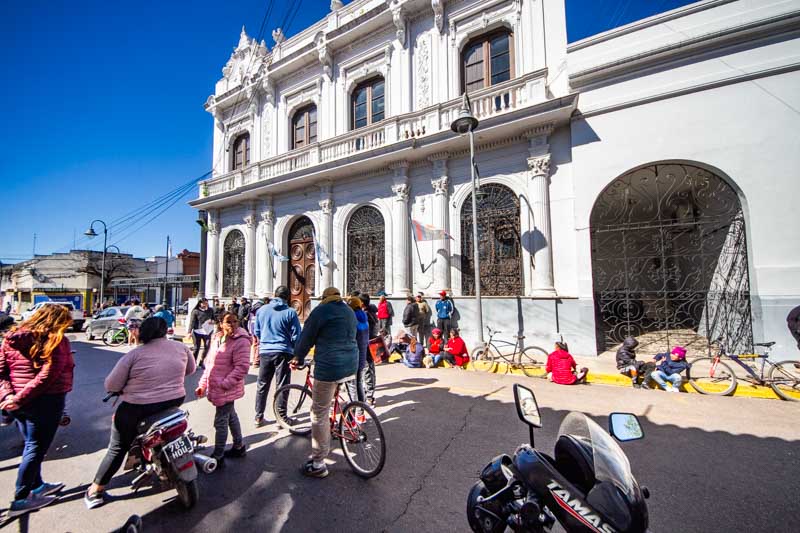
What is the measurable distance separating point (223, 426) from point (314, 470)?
3.69 ft

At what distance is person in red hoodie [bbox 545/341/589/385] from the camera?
6.68 metres

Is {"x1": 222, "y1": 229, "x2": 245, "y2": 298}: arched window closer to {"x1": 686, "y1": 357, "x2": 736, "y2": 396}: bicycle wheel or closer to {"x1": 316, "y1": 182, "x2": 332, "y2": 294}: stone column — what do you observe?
{"x1": 316, "y1": 182, "x2": 332, "y2": 294}: stone column

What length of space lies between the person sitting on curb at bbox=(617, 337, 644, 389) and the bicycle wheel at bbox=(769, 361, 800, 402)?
6.21 feet

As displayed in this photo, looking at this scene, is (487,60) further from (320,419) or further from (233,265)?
(233,265)

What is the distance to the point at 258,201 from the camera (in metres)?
15.8

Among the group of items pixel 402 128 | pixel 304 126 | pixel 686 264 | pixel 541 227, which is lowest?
pixel 686 264

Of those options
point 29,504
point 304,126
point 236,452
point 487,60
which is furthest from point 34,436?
point 304,126

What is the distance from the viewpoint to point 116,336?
525 inches

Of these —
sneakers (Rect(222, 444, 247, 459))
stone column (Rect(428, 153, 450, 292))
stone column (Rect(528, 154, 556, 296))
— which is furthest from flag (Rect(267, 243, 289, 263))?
sneakers (Rect(222, 444, 247, 459))

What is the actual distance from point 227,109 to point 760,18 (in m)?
21.3

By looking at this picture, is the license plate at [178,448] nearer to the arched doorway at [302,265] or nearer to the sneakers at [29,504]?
the sneakers at [29,504]

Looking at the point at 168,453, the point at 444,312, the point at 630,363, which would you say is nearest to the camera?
the point at 168,453

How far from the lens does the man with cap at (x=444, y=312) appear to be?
989 centimetres

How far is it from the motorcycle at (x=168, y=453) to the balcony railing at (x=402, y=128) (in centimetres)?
1024
